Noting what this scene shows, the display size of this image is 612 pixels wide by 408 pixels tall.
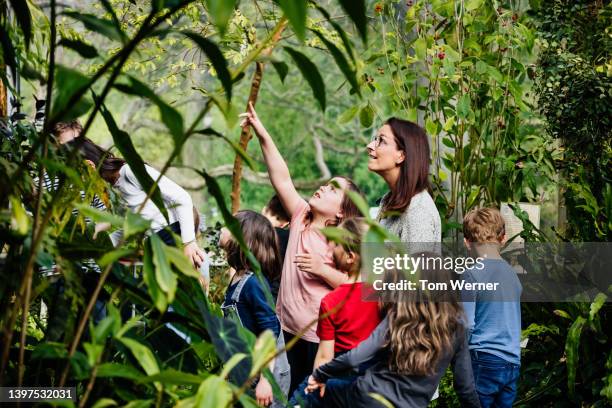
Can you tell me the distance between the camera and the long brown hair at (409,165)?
4.50 metres

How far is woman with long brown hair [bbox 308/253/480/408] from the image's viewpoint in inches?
141

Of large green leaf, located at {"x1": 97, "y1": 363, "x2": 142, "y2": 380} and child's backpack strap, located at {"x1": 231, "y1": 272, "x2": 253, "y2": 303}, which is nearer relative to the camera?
large green leaf, located at {"x1": 97, "y1": 363, "x2": 142, "y2": 380}

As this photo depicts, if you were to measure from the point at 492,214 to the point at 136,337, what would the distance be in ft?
11.6

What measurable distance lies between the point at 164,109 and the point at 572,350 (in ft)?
13.5

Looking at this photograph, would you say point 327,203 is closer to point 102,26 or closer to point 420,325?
point 420,325

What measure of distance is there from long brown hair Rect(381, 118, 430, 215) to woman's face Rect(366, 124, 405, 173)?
2cm

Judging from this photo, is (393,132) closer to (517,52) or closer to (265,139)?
(265,139)

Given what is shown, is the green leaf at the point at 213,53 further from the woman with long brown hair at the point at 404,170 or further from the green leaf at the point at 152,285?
the woman with long brown hair at the point at 404,170

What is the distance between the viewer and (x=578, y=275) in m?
5.78

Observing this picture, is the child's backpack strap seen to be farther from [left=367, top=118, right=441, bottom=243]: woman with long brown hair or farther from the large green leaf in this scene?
the large green leaf

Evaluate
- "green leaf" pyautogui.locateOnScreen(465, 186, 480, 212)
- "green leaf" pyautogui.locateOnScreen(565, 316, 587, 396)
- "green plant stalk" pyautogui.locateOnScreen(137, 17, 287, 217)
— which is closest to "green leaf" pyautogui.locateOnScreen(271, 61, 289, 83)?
"green plant stalk" pyautogui.locateOnScreen(137, 17, 287, 217)

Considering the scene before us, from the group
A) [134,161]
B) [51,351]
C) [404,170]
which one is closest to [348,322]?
[404,170]

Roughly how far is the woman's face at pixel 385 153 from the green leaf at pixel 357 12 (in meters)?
3.10

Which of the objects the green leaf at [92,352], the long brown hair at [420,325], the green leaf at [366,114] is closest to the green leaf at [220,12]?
the green leaf at [92,352]
